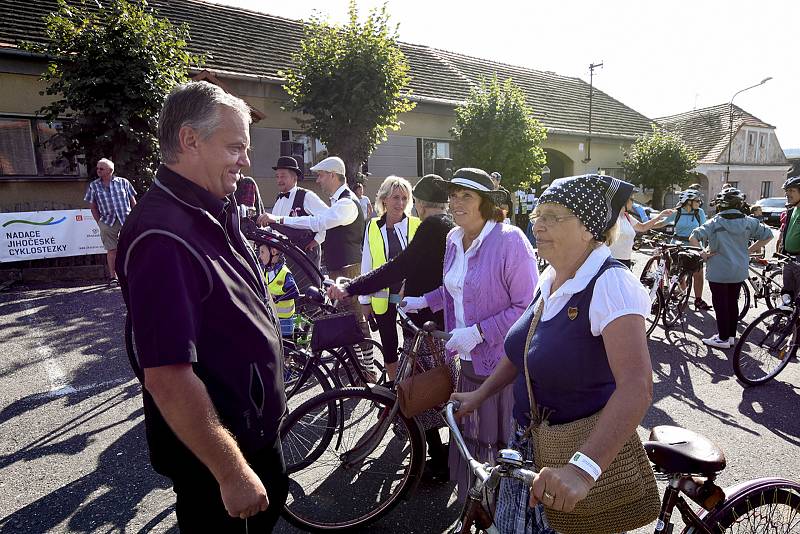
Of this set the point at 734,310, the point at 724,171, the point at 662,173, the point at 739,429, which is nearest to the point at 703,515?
the point at 739,429

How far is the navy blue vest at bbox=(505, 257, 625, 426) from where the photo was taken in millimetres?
1684

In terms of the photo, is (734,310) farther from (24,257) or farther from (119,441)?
(24,257)

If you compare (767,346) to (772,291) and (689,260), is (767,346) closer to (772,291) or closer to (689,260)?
(689,260)

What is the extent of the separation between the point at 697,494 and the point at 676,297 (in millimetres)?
6187

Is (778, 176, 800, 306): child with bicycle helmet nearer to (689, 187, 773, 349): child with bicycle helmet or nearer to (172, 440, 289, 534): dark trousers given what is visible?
(689, 187, 773, 349): child with bicycle helmet

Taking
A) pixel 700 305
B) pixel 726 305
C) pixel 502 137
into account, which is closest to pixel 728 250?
pixel 726 305

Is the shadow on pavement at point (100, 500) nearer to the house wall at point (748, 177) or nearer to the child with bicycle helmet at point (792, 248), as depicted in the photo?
the child with bicycle helmet at point (792, 248)

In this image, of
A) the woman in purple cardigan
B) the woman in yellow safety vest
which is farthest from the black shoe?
the woman in yellow safety vest

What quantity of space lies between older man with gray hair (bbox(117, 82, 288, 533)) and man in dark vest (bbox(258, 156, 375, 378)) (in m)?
3.44

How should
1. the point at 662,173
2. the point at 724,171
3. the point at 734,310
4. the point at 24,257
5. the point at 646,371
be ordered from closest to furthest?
the point at 646,371 < the point at 734,310 < the point at 24,257 < the point at 662,173 < the point at 724,171

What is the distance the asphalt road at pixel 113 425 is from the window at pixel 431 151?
44.6 ft

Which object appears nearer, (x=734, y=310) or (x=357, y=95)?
(x=734, y=310)

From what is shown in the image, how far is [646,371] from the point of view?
1.58 metres

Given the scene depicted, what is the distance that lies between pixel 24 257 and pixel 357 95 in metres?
7.87
